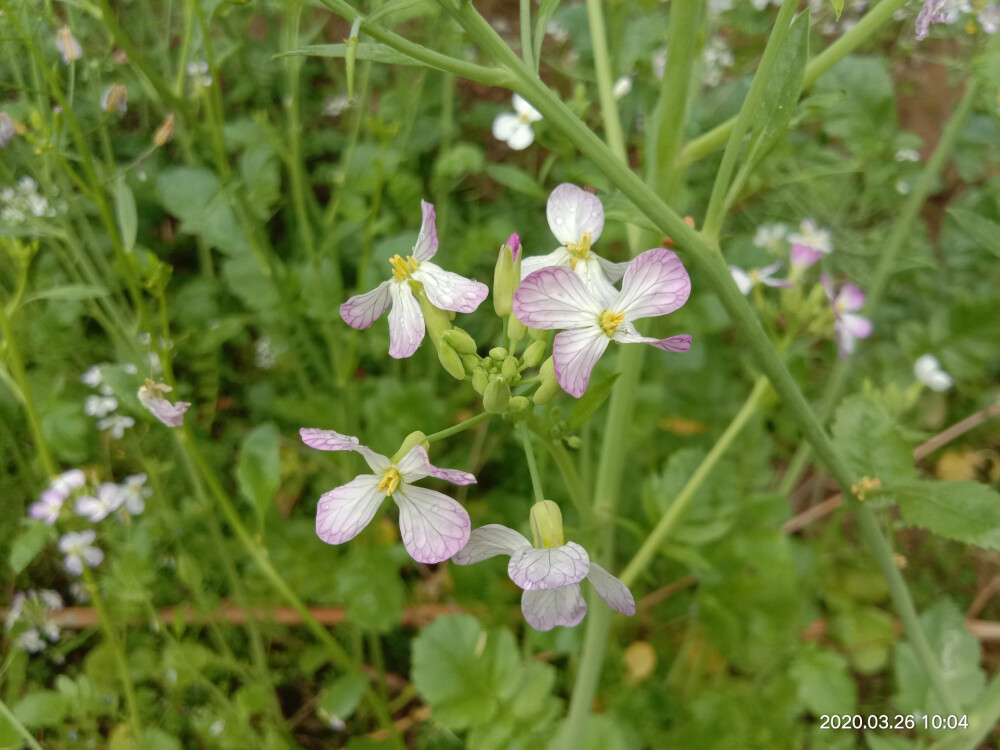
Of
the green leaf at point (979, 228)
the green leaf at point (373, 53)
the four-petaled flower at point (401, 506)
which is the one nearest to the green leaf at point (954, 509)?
the green leaf at point (979, 228)

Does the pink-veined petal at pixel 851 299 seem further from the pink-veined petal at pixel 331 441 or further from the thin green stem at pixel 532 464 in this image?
the pink-veined petal at pixel 331 441

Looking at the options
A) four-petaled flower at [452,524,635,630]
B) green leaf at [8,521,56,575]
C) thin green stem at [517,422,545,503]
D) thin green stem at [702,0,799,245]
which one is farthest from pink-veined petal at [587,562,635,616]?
green leaf at [8,521,56,575]

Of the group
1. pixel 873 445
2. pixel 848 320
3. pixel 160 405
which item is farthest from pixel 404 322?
pixel 848 320

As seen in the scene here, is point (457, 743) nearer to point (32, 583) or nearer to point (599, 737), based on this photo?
point (599, 737)

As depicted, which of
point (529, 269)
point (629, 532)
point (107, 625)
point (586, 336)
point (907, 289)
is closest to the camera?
point (586, 336)

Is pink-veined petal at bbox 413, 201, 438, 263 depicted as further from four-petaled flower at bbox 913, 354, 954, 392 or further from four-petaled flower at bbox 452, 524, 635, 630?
four-petaled flower at bbox 913, 354, 954, 392

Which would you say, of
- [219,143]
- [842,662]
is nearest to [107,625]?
[219,143]
